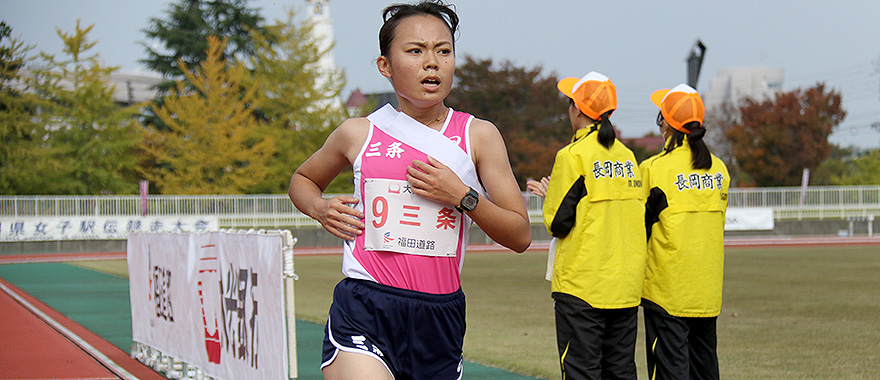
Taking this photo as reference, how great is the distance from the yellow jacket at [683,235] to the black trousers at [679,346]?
7cm

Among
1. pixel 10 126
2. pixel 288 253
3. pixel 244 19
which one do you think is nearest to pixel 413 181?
pixel 288 253

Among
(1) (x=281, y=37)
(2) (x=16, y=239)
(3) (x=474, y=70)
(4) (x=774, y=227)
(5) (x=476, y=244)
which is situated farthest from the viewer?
(3) (x=474, y=70)

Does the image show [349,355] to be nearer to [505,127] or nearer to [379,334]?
[379,334]

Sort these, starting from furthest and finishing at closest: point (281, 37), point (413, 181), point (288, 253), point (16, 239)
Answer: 1. point (281, 37)
2. point (16, 239)
3. point (288, 253)
4. point (413, 181)

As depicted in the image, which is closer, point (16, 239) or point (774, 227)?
point (16, 239)

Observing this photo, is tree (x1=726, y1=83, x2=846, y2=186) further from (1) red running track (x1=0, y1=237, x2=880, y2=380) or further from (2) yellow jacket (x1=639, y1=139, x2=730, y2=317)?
(2) yellow jacket (x1=639, y1=139, x2=730, y2=317)

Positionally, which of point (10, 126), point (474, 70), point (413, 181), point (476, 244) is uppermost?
point (474, 70)

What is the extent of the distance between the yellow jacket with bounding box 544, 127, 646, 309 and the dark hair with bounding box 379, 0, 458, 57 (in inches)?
70.2

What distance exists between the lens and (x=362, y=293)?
9.29ft

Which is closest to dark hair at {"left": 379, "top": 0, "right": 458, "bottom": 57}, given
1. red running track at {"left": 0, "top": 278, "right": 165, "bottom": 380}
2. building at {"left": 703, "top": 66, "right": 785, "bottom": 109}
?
red running track at {"left": 0, "top": 278, "right": 165, "bottom": 380}

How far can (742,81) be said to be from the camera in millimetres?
140625

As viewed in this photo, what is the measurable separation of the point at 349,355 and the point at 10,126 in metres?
18.7

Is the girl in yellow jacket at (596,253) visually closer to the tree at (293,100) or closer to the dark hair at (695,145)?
the dark hair at (695,145)

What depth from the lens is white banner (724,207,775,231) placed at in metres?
33.6
